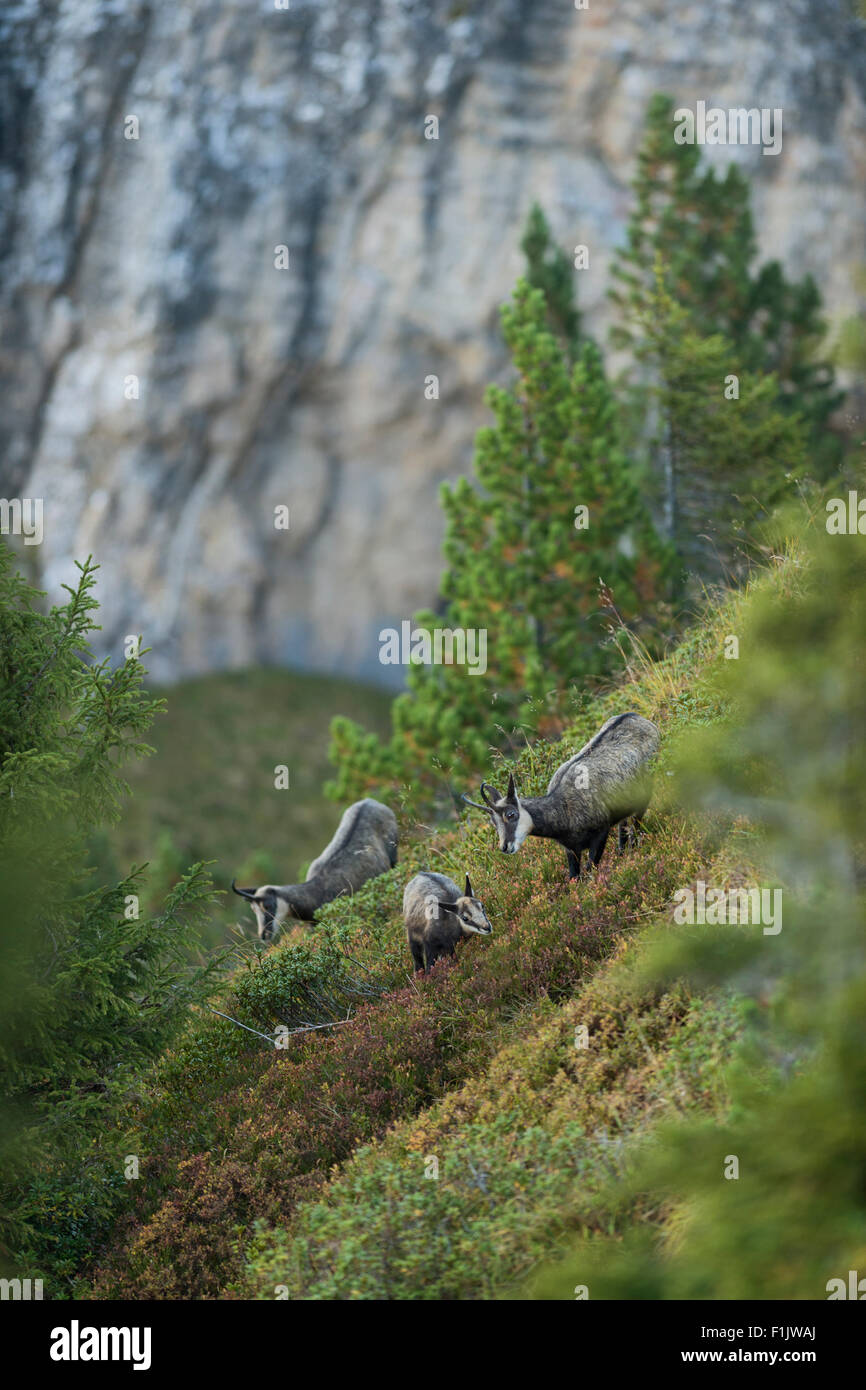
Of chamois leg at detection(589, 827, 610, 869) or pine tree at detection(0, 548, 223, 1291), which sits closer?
pine tree at detection(0, 548, 223, 1291)

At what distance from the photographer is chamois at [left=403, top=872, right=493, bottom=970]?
9.55 metres

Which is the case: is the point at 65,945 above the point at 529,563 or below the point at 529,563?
below

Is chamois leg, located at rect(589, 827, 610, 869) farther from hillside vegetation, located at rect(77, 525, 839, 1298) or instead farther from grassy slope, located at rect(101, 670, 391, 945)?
grassy slope, located at rect(101, 670, 391, 945)

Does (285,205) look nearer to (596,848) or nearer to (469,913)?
(596,848)

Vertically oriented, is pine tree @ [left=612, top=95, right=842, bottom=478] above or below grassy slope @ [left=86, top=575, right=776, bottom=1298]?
above

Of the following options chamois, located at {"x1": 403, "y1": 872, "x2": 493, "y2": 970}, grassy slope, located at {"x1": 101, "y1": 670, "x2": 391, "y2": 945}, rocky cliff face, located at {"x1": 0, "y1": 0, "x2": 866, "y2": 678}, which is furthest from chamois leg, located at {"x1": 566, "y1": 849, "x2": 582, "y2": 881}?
rocky cliff face, located at {"x1": 0, "y1": 0, "x2": 866, "y2": 678}

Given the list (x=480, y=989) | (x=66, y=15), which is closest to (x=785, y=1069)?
(x=480, y=989)

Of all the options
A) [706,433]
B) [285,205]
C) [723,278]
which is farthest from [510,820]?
[285,205]

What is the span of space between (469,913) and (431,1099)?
1.57 meters

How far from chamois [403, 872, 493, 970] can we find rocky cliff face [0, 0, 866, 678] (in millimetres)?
48601

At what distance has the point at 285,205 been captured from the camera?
2255 inches

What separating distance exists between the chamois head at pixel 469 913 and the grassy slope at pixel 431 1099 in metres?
0.14

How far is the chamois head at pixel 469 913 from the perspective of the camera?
9.48 meters
